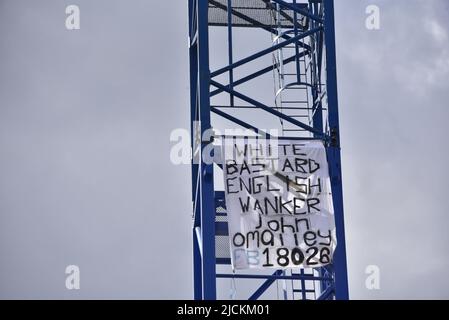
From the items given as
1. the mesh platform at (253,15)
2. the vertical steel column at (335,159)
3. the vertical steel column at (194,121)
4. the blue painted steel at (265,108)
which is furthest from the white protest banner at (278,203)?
the mesh platform at (253,15)

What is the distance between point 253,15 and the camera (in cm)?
2645

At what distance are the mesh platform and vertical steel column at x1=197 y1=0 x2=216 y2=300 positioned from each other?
9.45ft

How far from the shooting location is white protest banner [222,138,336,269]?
22.2 meters

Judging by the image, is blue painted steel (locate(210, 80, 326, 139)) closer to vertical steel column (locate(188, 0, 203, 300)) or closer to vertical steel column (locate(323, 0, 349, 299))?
vertical steel column (locate(323, 0, 349, 299))

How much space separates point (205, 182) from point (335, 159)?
8.52 ft

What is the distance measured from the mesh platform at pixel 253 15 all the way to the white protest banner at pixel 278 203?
4.17 meters

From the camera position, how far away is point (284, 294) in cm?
2562

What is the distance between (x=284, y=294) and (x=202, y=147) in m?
4.64

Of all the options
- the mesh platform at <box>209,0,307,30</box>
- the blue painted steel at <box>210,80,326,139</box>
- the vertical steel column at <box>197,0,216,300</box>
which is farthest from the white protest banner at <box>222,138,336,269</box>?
the mesh platform at <box>209,0,307,30</box>

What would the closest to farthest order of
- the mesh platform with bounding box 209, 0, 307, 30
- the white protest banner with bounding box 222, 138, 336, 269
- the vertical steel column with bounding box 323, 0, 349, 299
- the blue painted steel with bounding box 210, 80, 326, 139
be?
the white protest banner with bounding box 222, 138, 336, 269 < the vertical steel column with bounding box 323, 0, 349, 299 < the blue painted steel with bounding box 210, 80, 326, 139 < the mesh platform with bounding box 209, 0, 307, 30
